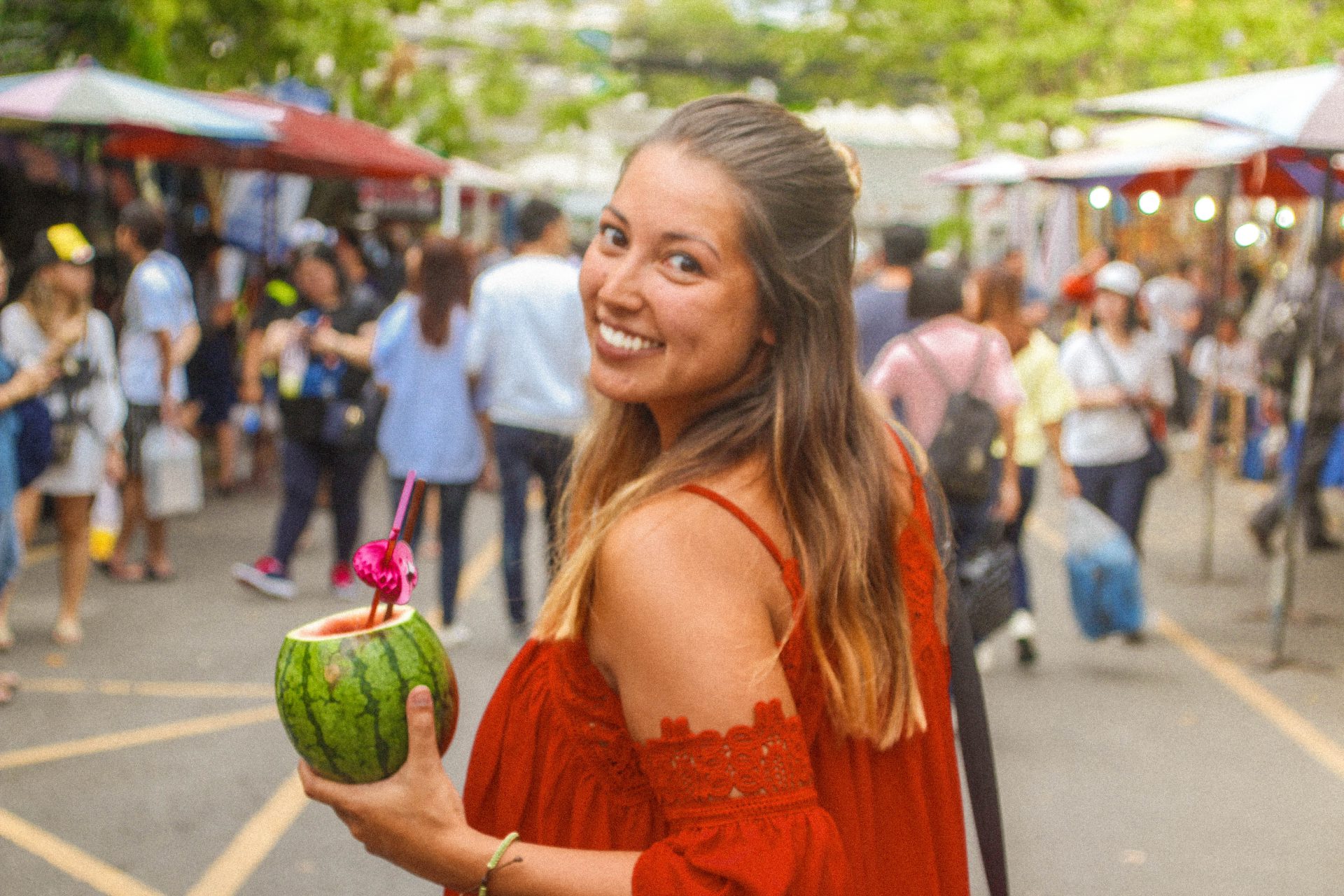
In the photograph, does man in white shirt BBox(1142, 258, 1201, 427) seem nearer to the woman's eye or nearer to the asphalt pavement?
the asphalt pavement

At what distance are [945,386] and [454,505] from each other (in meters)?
2.75

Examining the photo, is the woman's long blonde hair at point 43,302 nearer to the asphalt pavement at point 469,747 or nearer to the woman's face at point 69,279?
the woman's face at point 69,279

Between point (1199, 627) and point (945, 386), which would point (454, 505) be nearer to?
point (945, 386)

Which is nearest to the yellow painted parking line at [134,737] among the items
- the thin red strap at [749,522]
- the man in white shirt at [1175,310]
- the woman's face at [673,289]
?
the woman's face at [673,289]

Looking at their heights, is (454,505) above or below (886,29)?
below

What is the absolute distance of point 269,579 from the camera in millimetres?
8523

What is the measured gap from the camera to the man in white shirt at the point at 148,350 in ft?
28.9

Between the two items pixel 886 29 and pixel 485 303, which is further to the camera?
pixel 886 29

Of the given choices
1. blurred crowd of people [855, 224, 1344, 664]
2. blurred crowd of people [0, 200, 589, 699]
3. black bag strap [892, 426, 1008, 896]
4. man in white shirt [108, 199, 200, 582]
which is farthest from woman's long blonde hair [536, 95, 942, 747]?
man in white shirt [108, 199, 200, 582]

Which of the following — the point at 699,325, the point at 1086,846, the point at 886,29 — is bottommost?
the point at 1086,846

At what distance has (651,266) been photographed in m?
1.73

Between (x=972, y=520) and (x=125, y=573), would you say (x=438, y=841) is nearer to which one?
(x=972, y=520)

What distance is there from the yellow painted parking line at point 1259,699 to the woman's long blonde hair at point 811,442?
16.2 feet

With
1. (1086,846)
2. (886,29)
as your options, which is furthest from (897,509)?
(886,29)
